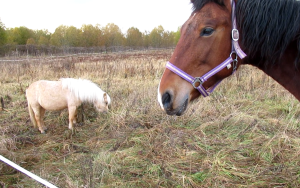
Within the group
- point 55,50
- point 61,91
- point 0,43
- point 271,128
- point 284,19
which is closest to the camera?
point 284,19

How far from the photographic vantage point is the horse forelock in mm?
1267

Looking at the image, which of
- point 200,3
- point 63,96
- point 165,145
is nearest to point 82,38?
point 63,96

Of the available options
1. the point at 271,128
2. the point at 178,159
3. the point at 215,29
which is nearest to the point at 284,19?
the point at 215,29

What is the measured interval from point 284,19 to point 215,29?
0.49 metres

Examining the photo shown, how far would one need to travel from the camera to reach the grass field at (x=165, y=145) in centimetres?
241

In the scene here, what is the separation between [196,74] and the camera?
4.47 ft

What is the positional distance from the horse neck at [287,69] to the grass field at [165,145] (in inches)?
56.8

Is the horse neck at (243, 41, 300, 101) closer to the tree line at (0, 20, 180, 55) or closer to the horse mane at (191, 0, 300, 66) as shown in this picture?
the horse mane at (191, 0, 300, 66)

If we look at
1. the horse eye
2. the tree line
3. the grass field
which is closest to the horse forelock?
the horse eye

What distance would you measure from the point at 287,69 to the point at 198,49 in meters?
0.79

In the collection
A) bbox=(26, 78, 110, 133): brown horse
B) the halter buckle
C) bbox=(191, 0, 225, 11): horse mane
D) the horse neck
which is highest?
bbox=(191, 0, 225, 11): horse mane

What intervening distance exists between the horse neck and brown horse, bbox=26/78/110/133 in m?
3.40

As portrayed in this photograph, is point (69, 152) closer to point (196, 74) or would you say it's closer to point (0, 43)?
point (196, 74)

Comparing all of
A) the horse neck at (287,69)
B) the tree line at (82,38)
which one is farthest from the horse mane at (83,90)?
the tree line at (82,38)
